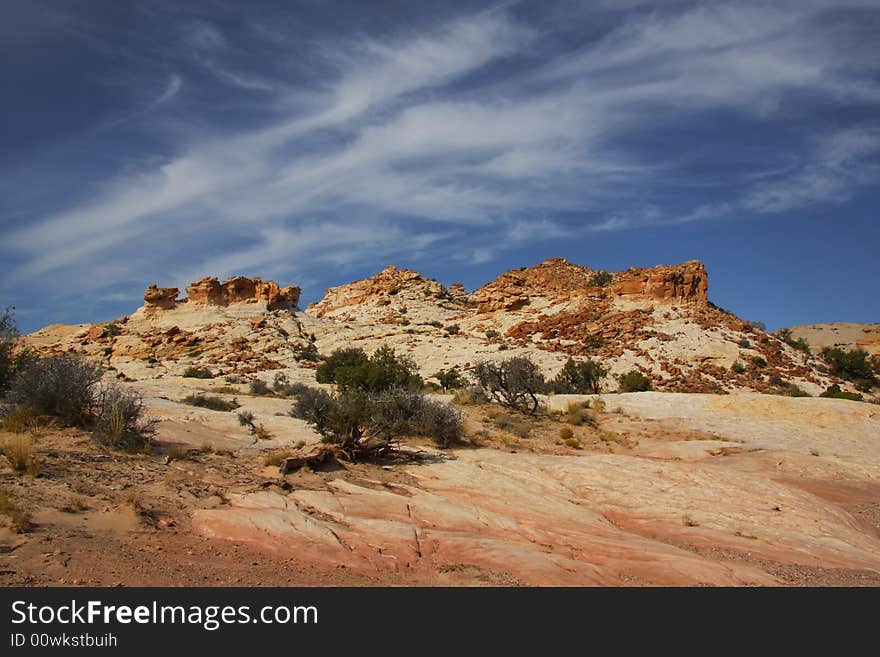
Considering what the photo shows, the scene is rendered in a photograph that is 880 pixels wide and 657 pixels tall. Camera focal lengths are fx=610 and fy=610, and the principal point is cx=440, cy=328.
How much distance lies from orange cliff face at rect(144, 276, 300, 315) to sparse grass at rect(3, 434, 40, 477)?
4178cm

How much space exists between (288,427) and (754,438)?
12.5 meters

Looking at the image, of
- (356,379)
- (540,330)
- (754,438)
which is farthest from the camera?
(540,330)

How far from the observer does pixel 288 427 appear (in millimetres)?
13945

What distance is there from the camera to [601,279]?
2370 inches

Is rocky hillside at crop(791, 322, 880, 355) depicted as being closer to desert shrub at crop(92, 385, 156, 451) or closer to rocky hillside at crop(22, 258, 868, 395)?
rocky hillside at crop(22, 258, 868, 395)

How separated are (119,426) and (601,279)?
5498 centimetres

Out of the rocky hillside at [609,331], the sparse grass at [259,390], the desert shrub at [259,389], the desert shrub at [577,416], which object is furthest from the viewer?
the rocky hillside at [609,331]

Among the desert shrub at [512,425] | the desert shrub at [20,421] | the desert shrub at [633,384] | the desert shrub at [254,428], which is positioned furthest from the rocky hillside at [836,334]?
the desert shrub at [20,421]

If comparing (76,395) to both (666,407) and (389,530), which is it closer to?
(389,530)

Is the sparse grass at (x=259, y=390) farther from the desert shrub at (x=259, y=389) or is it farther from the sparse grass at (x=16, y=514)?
the sparse grass at (x=16, y=514)

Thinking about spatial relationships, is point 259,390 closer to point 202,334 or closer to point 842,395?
point 202,334

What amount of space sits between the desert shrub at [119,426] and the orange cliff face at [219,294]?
130 feet

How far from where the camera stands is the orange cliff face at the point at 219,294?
49000mm
